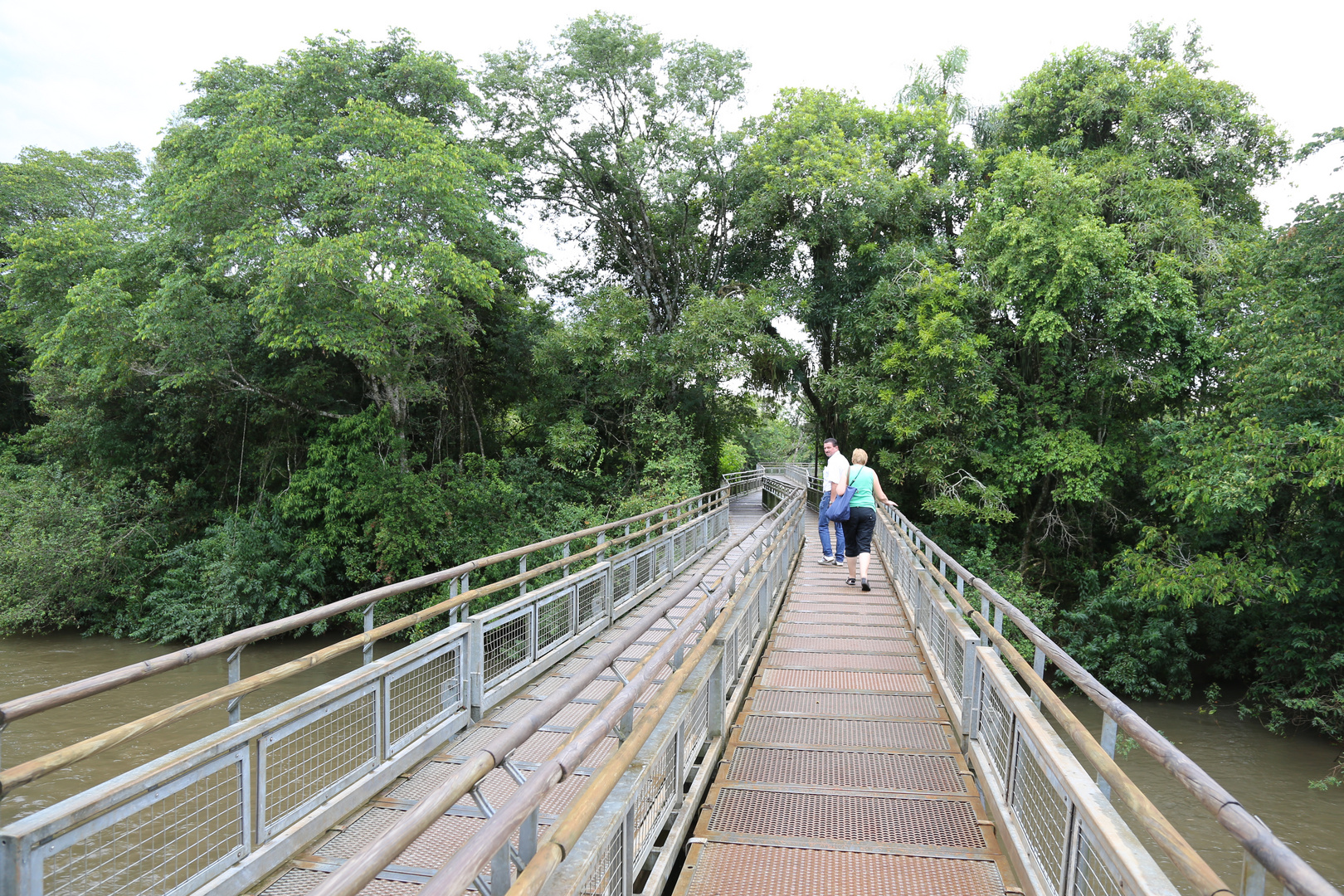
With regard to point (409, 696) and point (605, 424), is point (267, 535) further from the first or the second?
point (409, 696)

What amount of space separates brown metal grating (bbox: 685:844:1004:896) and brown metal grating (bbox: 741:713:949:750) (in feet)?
4.52

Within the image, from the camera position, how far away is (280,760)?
3.70 metres

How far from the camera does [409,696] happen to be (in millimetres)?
4750

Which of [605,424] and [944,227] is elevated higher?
[944,227]

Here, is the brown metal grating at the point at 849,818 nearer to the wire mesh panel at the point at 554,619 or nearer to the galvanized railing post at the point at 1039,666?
the galvanized railing post at the point at 1039,666

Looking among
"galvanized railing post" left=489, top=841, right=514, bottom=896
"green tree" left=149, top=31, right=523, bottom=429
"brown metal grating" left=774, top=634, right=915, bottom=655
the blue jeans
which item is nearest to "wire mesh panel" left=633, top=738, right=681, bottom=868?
"galvanized railing post" left=489, top=841, right=514, bottom=896

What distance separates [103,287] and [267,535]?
23.8ft

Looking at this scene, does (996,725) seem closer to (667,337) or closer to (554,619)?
(554,619)

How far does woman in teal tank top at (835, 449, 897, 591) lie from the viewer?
9.06 metres

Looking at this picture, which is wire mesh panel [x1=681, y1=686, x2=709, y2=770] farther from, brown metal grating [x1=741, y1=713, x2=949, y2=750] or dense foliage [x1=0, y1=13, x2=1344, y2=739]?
dense foliage [x1=0, y1=13, x2=1344, y2=739]

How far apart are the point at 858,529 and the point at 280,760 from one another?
7.48 m

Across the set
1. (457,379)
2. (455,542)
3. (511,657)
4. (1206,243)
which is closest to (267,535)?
(455,542)

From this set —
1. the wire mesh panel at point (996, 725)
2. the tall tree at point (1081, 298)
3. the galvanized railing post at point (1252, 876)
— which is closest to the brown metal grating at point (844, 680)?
the wire mesh panel at point (996, 725)

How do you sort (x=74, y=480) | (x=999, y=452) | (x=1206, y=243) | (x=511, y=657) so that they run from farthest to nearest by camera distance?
(x=74, y=480)
(x=999, y=452)
(x=1206, y=243)
(x=511, y=657)
